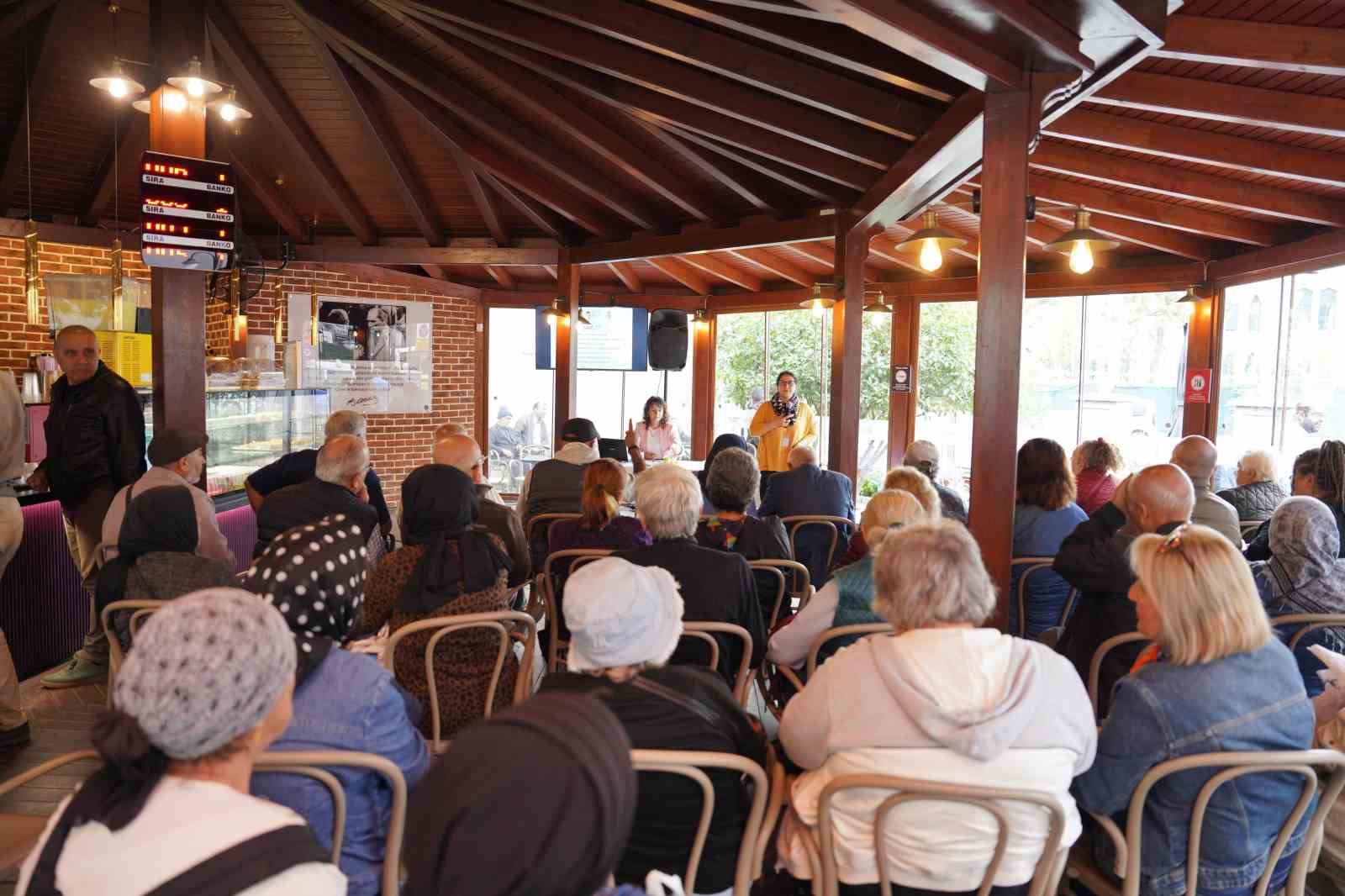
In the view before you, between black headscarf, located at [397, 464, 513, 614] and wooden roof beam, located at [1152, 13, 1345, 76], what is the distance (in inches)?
126

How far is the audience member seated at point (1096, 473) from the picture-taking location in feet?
15.1

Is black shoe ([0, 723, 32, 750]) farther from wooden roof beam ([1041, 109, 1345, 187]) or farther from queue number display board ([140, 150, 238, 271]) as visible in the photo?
wooden roof beam ([1041, 109, 1345, 187])

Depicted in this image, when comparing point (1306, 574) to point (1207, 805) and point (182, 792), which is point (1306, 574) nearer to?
point (1207, 805)

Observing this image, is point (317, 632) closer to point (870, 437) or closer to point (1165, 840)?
point (1165, 840)

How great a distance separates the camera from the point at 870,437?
12.0 metres

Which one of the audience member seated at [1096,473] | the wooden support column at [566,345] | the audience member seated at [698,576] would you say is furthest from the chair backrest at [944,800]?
the wooden support column at [566,345]

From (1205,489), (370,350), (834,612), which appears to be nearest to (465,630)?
(834,612)

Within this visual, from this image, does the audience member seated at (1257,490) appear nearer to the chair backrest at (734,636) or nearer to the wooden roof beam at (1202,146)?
the wooden roof beam at (1202,146)

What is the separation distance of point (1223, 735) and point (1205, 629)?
21 centimetres

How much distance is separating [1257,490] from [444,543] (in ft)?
13.7

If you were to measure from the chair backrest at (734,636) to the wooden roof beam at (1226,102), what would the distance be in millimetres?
3238

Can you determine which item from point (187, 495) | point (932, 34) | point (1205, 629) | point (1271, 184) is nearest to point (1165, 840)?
point (1205, 629)

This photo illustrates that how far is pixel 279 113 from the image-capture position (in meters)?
6.45

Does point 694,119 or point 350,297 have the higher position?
point 694,119
